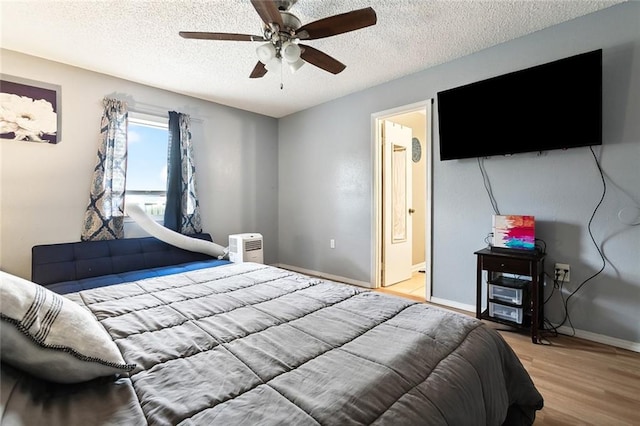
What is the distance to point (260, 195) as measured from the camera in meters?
4.69

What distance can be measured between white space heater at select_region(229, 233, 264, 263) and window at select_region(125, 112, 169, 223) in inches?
38.3

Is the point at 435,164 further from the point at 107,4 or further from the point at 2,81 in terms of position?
the point at 2,81

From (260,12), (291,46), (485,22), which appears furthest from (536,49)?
(260,12)

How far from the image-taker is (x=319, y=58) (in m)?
2.20

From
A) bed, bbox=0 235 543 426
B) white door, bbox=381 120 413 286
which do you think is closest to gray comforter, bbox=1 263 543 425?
bed, bbox=0 235 543 426

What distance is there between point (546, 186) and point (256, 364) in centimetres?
271

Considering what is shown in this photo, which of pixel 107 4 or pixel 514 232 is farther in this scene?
pixel 514 232

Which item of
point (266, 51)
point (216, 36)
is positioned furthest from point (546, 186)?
point (216, 36)

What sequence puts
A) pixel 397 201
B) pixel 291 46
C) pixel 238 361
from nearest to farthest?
1. pixel 238 361
2. pixel 291 46
3. pixel 397 201

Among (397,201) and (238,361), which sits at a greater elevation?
(397,201)

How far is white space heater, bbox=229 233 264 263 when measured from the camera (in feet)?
11.8

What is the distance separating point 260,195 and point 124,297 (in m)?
3.12

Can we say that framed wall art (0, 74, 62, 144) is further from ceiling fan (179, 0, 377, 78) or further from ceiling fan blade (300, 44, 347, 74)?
ceiling fan blade (300, 44, 347, 74)

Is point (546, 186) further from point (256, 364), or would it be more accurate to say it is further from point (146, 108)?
point (146, 108)
